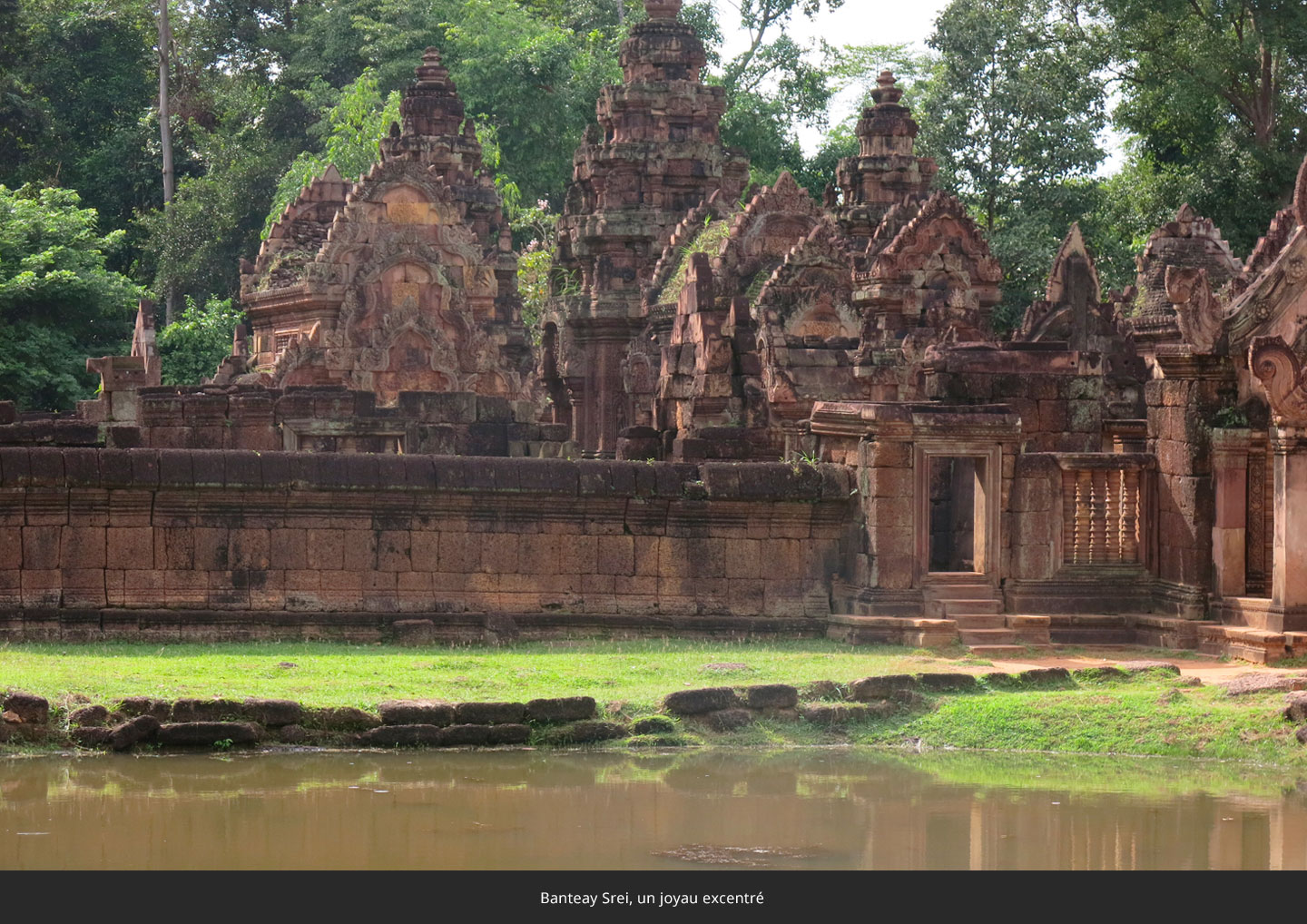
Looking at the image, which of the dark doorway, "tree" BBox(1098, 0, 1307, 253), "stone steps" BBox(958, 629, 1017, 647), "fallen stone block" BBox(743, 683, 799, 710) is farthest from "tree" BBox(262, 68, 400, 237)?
"fallen stone block" BBox(743, 683, 799, 710)

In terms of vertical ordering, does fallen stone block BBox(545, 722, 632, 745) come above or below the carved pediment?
below

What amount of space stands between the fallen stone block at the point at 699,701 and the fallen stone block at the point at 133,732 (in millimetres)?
2811

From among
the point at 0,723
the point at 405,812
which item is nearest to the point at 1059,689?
the point at 405,812

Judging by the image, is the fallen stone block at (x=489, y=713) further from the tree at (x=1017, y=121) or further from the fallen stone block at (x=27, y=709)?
the tree at (x=1017, y=121)

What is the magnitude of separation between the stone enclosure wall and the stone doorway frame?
505mm

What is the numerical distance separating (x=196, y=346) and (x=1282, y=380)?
31.3 meters

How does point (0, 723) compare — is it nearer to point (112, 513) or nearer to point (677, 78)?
point (112, 513)

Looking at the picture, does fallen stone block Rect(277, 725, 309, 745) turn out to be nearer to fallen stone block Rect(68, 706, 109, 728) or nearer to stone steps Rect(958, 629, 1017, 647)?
fallen stone block Rect(68, 706, 109, 728)

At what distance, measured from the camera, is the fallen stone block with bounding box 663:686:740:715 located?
39.3 ft

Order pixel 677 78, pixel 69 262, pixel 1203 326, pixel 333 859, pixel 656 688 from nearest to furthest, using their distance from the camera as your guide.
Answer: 1. pixel 333 859
2. pixel 656 688
3. pixel 1203 326
4. pixel 677 78
5. pixel 69 262

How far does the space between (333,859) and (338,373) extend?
1959cm

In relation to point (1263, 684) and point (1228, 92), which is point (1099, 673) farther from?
point (1228, 92)

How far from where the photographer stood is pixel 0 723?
36.3 feet

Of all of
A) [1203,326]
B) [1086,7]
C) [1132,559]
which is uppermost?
[1086,7]
